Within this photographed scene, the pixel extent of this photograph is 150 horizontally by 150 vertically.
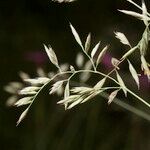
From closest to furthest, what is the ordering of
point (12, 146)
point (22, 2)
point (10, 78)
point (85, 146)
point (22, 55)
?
point (85, 146) → point (12, 146) → point (10, 78) → point (22, 55) → point (22, 2)

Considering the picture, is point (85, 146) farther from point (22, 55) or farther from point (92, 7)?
point (92, 7)

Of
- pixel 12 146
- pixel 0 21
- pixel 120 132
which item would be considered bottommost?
pixel 120 132

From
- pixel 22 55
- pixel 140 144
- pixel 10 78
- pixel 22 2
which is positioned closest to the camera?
pixel 140 144

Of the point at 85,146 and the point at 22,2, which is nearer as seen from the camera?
the point at 85,146

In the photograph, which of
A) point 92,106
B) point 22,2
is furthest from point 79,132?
point 22,2

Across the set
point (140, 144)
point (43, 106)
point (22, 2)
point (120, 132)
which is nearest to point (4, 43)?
point (22, 2)

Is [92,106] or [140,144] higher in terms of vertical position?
[92,106]

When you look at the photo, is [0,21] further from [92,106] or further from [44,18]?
[92,106]
